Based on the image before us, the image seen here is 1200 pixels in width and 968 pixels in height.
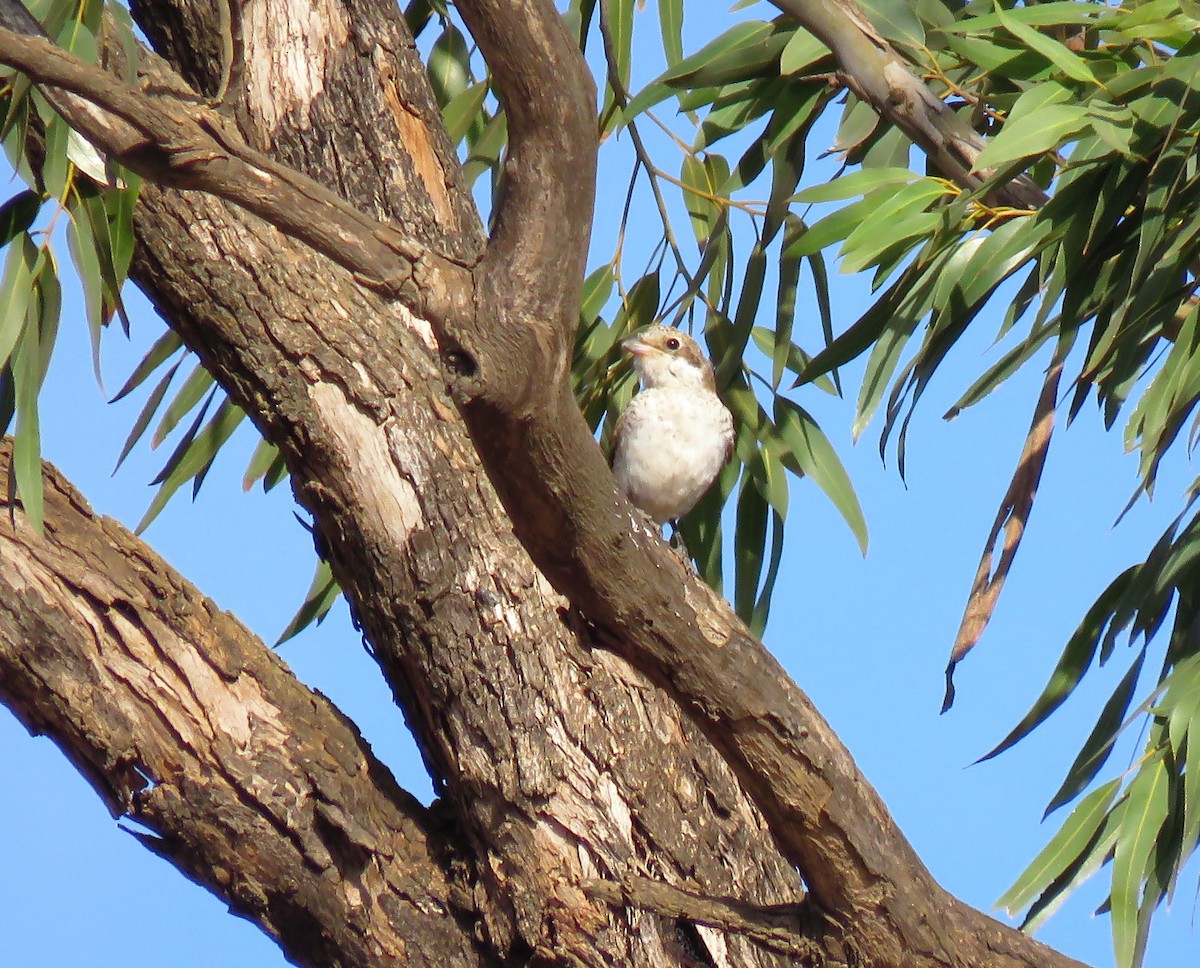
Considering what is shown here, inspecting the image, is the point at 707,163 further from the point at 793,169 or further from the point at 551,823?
the point at 551,823

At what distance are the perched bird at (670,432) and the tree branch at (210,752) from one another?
1.82 m

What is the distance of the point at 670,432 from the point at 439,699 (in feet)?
6.68

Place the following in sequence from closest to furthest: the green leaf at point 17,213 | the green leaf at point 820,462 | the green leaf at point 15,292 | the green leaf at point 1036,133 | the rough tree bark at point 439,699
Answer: the rough tree bark at point 439,699 → the green leaf at point 1036,133 → the green leaf at point 15,292 → the green leaf at point 17,213 → the green leaf at point 820,462

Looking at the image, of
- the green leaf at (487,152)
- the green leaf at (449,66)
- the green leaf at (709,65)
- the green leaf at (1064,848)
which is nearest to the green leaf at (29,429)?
the green leaf at (709,65)

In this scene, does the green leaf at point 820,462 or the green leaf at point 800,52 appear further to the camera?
the green leaf at point 820,462

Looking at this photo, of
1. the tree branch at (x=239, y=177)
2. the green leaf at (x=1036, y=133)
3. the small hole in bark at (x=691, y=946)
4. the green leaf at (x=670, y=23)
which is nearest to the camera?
the tree branch at (x=239, y=177)

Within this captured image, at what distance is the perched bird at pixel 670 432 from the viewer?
14.8 feet

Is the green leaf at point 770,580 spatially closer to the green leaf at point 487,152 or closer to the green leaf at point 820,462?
the green leaf at point 820,462

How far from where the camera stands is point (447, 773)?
296 cm

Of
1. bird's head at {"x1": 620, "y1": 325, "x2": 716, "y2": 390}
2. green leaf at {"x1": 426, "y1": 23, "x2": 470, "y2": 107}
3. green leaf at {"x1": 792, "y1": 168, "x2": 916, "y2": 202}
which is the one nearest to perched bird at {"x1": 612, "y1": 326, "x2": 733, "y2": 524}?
bird's head at {"x1": 620, "y1": 325, "x2": 716, "y2": 390}

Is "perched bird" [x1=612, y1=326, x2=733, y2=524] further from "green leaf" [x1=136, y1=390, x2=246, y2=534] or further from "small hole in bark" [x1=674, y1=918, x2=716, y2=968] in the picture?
"small hole in bark" [x1=674, y1=918, x2=716, y2=968]

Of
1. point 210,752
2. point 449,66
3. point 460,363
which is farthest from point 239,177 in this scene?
point 449,66

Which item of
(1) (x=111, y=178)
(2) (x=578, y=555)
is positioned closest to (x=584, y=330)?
(1) (x=111, y=178)

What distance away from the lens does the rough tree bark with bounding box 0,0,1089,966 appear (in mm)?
2463
